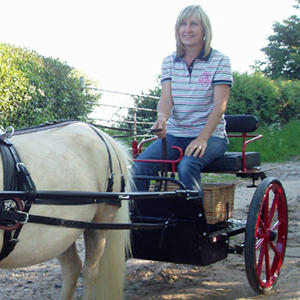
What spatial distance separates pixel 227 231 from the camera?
9.88 feet

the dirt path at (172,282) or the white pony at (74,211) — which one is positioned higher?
the white pony at (74,211)

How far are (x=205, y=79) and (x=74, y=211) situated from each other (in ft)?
4.86

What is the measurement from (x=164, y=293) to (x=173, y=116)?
4.52 feet

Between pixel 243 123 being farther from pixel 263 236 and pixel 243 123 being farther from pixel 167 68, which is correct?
pixel 263 236

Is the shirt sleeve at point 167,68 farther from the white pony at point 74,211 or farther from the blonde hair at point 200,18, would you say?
the white pony at point 74,211

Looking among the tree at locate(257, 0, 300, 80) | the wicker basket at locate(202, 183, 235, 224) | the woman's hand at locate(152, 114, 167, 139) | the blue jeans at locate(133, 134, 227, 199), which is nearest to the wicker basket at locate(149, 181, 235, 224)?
the wicker basket at locate(202, 183, 235, 224)

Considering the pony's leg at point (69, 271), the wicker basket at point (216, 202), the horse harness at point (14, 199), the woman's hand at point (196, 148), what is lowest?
the pony's leg at point (69, 271)

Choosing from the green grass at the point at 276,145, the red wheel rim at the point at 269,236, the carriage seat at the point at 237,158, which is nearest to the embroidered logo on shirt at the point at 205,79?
the carriage seat at the point at 237,158

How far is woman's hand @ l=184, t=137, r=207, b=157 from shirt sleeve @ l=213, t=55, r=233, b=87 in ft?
1.55

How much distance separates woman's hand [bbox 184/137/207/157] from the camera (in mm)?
2867

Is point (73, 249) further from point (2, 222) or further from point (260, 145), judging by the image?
point (260, 145)

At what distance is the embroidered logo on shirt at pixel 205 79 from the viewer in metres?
3.03

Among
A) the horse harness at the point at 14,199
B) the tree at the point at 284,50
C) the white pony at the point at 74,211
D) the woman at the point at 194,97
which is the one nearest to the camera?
the horse harness at the point at 14,199

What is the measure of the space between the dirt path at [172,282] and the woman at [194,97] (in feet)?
2.76
